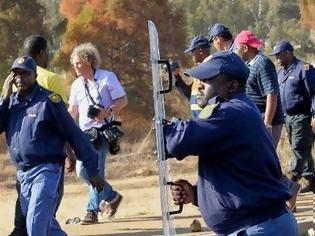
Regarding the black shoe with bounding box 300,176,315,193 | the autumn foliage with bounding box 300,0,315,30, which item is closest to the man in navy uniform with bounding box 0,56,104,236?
the black shoe with bounding box 300,176,315,193

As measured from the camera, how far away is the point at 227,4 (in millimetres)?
65188

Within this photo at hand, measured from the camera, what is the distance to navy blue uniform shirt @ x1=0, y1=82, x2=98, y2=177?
6.84 m

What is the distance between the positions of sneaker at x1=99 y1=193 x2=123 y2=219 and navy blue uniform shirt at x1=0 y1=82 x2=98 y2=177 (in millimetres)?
2615

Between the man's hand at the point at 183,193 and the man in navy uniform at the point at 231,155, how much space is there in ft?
0.40

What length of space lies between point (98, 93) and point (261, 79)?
1583mm

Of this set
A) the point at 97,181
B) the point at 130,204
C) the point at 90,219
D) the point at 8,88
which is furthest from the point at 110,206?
the point at 130,204

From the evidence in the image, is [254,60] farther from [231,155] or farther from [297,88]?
[231,155]

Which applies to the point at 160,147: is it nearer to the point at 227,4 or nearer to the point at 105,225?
the point at 105,225

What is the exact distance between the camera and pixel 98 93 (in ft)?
30.2

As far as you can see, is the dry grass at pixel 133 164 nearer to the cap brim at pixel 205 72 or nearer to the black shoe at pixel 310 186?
the black shoe at pixel 310 186

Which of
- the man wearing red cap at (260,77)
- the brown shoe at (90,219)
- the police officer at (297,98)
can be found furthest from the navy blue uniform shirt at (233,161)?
the police officer at (297,98)

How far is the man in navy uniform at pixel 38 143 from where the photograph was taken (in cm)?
684

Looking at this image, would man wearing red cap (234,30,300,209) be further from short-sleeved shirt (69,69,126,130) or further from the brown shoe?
the brown shoe

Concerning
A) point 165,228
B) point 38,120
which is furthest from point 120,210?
point 165,228
